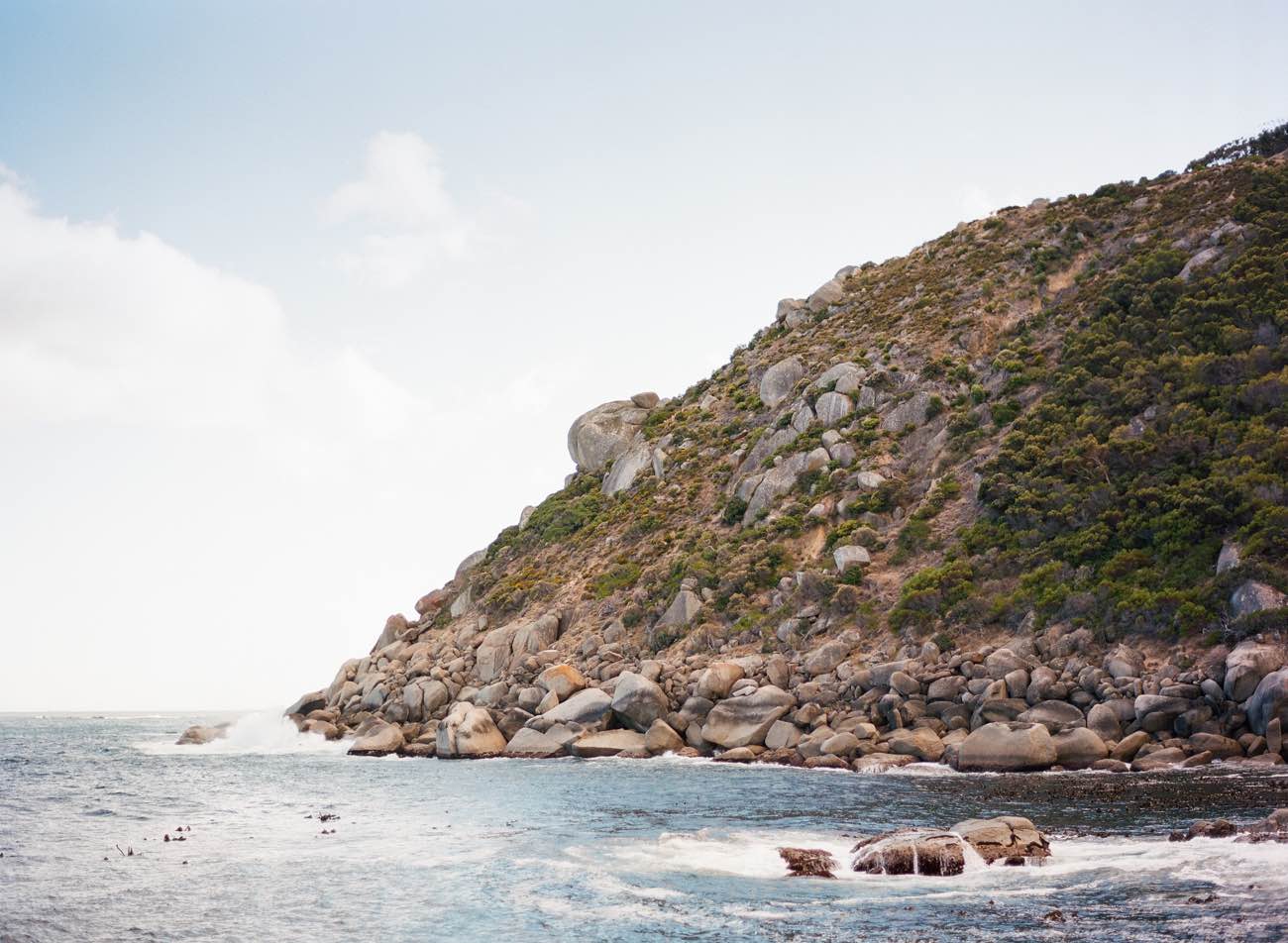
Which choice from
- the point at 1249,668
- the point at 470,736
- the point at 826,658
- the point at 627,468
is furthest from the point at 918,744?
the point at 627,468

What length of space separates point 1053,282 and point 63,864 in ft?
251

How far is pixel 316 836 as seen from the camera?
3131 centimetres

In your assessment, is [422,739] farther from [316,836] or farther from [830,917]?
[830,917]

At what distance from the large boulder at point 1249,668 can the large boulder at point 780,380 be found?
5177 centimetres

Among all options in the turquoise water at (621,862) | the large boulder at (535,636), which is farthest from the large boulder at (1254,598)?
the large boulder at (535,636)

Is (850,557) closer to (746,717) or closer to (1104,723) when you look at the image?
(746,717)

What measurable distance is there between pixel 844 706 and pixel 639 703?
10842 mm

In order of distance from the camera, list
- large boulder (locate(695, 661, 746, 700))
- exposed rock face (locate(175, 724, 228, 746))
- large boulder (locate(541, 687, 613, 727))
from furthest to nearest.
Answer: exposed rock face (locate(175, 724, 228, 746)) < large boulder (locate(541, 687, 613, 727)) < large boulder (locate(695, 661, 746, 700))

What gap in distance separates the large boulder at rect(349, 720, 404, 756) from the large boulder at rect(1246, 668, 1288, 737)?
45.3 meters

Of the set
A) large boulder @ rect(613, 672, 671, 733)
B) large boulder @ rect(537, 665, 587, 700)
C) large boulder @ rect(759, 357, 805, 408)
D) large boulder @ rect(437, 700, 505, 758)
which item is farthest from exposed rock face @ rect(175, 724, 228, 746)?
large boulder @ rect(759, 357, 805, 408)

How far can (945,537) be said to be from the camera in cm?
5862

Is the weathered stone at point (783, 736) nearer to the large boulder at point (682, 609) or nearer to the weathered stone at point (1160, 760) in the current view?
the weathered stone at point (1160, 760)

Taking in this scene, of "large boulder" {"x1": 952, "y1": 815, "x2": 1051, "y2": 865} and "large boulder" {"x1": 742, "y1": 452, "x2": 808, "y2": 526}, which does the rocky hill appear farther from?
"large boulder" {"x1": 952, "y1": 815, "x2": 1051, "y2": 865}

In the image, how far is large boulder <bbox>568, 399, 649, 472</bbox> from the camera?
10000cm
